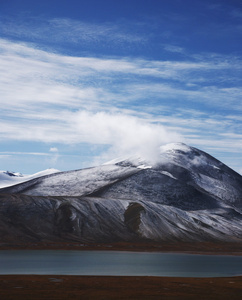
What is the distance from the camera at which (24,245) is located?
172m

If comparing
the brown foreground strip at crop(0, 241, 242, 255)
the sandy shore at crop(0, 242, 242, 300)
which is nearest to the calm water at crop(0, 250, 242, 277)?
the sandy shore at crop(0, 242, 242, 300)

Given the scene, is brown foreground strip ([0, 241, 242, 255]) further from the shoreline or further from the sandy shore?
the sandy shore
